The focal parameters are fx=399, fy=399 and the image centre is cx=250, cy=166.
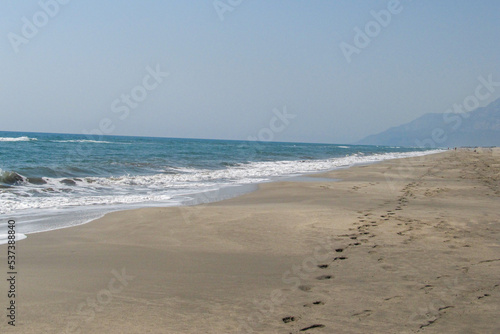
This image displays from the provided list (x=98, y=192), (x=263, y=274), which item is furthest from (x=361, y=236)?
(x=98, y=192)

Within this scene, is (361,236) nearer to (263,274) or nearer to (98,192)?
(263,274)

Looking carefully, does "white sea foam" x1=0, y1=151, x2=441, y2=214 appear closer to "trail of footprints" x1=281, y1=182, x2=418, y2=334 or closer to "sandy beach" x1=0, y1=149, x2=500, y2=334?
"sandy beach" x1=0, y1=149, x2=500, y2=334

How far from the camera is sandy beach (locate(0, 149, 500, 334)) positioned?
10.6 feet

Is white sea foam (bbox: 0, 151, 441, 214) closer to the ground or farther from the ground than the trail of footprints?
closer to the ground

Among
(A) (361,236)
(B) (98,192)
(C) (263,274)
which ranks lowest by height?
(B) (98,192)

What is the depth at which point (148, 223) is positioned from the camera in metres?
7.36

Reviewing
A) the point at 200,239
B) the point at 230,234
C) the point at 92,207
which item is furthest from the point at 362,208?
the point at 92,207

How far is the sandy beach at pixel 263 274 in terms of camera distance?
3230 mm

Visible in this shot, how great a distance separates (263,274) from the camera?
450 centimetres

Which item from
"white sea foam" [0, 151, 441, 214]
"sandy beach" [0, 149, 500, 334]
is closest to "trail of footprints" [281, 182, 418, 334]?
"sandy beach" [0, 149, 500, 334]

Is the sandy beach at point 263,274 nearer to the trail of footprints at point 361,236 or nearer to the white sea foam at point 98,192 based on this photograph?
the trail of footprints at point 361,236

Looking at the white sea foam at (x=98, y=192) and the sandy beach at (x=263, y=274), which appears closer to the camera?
the sandy beach at (x=263, y=274)

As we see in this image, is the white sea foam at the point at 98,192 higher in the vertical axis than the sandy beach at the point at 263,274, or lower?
lower

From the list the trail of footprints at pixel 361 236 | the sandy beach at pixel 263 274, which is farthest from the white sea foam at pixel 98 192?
the trail of footprints at pixel 361 236
